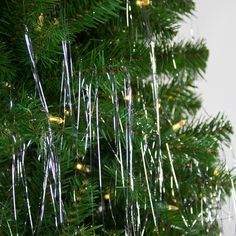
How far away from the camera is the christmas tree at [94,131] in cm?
46

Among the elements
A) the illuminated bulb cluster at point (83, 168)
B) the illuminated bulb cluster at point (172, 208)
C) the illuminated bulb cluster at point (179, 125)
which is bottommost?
the illuminated bulb cluster at point (172, 208)

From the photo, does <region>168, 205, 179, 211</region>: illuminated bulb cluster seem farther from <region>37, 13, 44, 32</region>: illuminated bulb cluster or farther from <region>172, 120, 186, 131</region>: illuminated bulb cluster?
<region>37, 13, 44, 32</region>: illuminated bulb cluster

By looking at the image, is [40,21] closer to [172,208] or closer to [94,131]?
[94,131]

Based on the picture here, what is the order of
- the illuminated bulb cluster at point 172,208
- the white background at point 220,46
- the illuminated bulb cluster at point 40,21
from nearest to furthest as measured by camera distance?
the illuminated bulb cluster at point 40,21
the illuminated bulb cluster at point 172,208
the white background at point 220,46

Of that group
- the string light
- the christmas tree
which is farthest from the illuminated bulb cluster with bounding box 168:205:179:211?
the string light

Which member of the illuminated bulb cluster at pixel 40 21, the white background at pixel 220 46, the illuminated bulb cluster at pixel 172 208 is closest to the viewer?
the illuminated bulb cluster at pixel 40 21

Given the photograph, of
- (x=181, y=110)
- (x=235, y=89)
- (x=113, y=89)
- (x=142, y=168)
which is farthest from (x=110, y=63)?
(x=235, y=89)

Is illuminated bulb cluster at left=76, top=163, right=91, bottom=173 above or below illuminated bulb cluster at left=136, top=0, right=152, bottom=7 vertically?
below

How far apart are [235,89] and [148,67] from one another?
55cm

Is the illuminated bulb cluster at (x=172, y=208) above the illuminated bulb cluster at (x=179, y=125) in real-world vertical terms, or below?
below

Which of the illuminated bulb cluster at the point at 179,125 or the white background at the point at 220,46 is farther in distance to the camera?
the white background at the point at 220,46

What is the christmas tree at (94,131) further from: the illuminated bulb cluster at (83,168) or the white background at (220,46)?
the white background at (220,46)

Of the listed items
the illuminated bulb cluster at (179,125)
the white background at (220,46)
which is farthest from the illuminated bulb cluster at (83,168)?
the white background at (220,46)

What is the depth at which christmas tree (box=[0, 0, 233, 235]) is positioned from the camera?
46 centimetres
